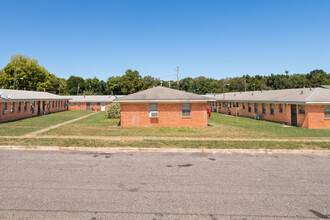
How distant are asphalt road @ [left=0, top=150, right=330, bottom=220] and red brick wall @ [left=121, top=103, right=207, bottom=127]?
34.8 feet

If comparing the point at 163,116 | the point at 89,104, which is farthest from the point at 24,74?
the point at 163,116

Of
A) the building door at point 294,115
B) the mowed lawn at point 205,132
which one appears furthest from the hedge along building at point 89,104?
the building door at point 294,115

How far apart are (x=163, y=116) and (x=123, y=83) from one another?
192 ft

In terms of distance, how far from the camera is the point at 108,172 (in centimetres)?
770

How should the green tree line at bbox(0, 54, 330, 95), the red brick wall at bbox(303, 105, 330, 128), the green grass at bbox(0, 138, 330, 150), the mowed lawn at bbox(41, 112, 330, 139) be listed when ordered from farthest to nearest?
the green tree line at bbox(0, 54, 330, 95)
the red brick wall at bbox(303, 105, 330, 128)
the mowed lawn at bbox(41, 112, 330, 139)
the green grass at bbox(0, 138, 330, 150)

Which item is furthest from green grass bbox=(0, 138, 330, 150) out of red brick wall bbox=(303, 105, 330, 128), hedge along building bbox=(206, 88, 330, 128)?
hedge along building bbox=(206, 88, 330, 128)

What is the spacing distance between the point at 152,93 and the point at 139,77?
58.6 m

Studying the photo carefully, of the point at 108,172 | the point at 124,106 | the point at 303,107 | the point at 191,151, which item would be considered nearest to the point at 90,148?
the point at 108,172

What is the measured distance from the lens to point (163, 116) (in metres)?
20.6

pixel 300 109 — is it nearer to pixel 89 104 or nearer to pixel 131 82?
pixel 89 104

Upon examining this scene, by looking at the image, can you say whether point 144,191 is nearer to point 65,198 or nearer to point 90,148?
point 65,198

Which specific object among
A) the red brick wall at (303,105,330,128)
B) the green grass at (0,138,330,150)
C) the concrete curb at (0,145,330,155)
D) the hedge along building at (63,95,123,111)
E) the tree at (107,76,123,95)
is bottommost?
the concrete curb at (0,145,330,155)

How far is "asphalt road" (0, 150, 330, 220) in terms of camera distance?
4910mm

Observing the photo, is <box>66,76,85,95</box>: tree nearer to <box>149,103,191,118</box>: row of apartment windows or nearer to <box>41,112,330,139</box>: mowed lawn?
<box>41,112,330,139</box>: mowed lawn
